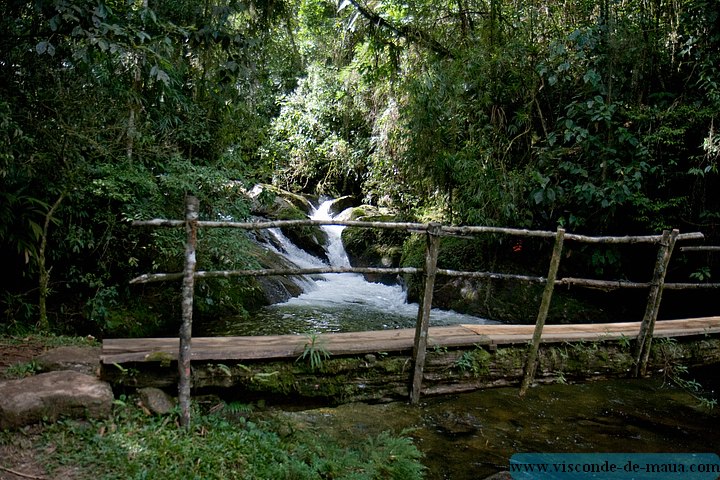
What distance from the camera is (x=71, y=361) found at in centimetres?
380

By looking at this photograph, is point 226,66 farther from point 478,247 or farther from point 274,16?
point 478,247

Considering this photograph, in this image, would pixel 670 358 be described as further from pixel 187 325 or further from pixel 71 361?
pixel 71 361

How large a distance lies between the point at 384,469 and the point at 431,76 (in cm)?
674

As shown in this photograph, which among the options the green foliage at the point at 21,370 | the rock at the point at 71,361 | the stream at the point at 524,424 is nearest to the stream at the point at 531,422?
the stream at the point at 524,424

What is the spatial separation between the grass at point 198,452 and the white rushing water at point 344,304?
3.71 metres

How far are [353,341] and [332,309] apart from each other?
4.30 m

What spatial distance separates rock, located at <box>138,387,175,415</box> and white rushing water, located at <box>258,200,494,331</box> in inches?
153

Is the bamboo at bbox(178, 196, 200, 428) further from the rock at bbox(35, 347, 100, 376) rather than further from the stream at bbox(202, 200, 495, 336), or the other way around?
the stream at bbox(202, 200, 495, 336)

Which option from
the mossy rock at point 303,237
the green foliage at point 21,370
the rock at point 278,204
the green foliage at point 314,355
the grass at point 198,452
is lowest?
the grass at point 198,452

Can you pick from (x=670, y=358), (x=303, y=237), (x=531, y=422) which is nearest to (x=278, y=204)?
(x=303, y=237)

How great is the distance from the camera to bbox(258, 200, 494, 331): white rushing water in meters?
7.76

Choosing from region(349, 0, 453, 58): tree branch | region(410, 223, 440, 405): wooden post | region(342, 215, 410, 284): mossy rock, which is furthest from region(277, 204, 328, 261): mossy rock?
region(410, 223, 440, 405): wooden post

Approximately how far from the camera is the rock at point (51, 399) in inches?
116

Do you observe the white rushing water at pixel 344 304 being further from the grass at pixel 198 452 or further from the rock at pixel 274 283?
the grass at pixel 198 452
